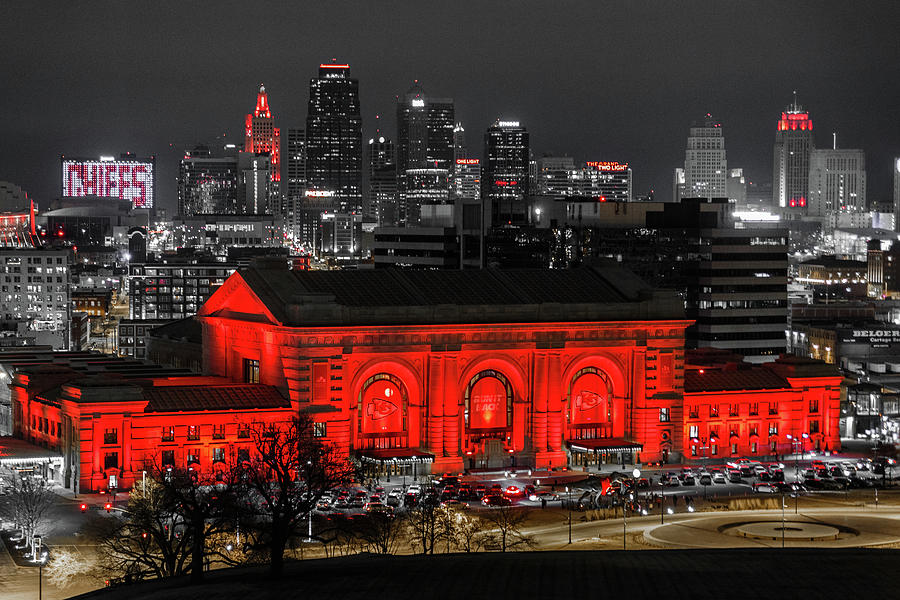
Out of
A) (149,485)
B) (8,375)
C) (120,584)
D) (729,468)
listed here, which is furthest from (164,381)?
(120,584)

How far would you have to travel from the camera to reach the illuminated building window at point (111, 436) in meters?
137

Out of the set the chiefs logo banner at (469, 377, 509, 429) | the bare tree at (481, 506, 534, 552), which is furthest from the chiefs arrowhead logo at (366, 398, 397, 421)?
the bare tree at (481, 506, 534, 552)

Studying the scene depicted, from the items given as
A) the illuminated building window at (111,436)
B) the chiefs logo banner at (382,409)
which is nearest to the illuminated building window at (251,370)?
the chiefs logo banner at (382,409)

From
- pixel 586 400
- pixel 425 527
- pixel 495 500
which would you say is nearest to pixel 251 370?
pixel 586 400

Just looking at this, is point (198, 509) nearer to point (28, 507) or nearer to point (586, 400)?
point (28, 507)

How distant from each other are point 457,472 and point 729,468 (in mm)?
24752

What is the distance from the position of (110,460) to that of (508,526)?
39127 mm

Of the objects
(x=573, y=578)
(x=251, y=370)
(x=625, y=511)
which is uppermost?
(x=251, y=370)

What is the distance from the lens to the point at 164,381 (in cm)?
15838

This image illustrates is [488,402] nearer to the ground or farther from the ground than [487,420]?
farther from the ground

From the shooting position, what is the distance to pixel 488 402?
154125 mm

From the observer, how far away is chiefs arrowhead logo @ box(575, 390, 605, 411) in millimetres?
158125

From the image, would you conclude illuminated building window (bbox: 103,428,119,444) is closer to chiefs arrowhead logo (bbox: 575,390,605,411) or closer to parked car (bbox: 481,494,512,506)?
parked car (bbox: 481,494,512,506)

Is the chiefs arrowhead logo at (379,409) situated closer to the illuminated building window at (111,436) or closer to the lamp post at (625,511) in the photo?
the lamp post at (625,511)
